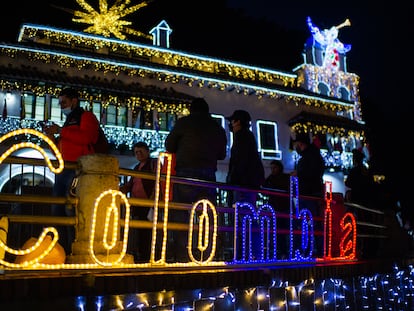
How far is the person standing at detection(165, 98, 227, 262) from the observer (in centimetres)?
697

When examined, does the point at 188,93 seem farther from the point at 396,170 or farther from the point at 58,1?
the point at 396,170

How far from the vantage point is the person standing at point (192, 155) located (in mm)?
6969

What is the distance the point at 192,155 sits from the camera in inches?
278

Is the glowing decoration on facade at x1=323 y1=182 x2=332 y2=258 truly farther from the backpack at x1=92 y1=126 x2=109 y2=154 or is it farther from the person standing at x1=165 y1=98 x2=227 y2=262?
the backpack at x1=92 y1=126 x2=109 y2=154

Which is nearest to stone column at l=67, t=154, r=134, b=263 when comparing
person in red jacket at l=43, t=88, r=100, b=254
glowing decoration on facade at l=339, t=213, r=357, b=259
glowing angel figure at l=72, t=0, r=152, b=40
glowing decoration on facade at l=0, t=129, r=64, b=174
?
glowing decoration on facade at l=0, t=129, r=64, b=174

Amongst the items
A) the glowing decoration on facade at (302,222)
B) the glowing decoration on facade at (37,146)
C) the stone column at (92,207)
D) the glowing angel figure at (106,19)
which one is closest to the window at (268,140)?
the glowing angel figure at (106,19)

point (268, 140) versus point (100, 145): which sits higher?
point (268, 140)

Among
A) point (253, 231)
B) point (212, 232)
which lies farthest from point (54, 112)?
point (212, 232)

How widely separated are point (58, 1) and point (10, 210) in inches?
842

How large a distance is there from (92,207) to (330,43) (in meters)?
30.8

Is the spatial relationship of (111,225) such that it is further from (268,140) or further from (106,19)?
(268,140)

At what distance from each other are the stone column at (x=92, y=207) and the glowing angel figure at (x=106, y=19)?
2103 cm

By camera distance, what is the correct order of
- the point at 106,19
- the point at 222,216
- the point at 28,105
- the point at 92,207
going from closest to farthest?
the point at 92,207, the point at 222,216, the point at 28,105, the point at 106,19

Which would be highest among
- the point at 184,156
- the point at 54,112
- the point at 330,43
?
the point at 330,43
